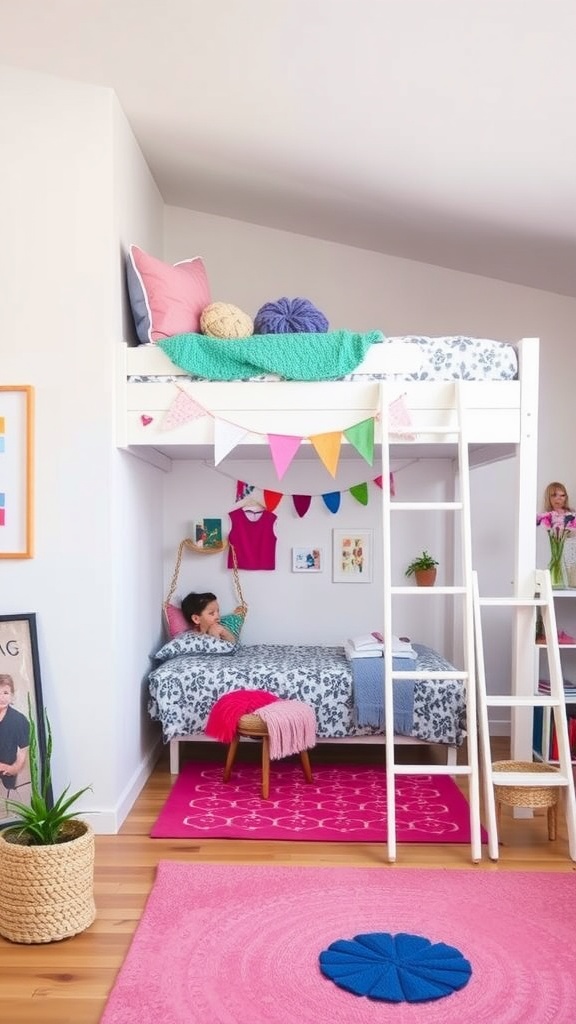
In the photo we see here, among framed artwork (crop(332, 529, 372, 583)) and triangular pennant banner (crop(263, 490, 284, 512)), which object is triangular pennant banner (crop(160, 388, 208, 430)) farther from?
Answer: framed artwork (crop(332, 529, 372, 583))

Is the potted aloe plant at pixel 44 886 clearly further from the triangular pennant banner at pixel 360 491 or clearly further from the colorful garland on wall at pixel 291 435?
the triangular pennant banner at pixel 360 491

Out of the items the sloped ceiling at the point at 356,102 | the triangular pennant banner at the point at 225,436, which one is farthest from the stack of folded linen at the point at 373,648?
the sloped ceiling at the point at 356,102

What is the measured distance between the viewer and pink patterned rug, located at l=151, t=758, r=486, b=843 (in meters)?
3.70

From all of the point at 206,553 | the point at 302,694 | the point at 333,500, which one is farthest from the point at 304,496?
the point at 302,694

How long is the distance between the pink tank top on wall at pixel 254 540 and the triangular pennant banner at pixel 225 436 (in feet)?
4.58

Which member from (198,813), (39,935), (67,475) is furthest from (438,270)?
(39,935)

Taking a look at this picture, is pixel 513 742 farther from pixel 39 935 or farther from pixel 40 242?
pixel 40 242

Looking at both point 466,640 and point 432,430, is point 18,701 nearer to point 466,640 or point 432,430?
point 466,640

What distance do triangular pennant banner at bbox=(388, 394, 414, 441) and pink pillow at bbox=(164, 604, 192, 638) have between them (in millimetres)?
1814

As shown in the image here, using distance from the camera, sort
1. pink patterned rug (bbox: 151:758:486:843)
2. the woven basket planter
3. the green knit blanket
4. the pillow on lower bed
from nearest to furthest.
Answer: the woven basket planter → pink patterned rug (bbox: 151:758:486:843) → the green knit blanket → the pillow on lower bed

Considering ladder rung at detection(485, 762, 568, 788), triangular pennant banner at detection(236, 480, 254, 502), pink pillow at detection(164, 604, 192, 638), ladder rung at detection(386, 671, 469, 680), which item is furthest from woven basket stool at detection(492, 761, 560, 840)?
triangular pennant banner at detection(236, 480, 254, 502)

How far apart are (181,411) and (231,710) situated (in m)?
1.36

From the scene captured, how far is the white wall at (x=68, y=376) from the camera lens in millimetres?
3730

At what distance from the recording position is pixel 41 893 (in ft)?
9.17
